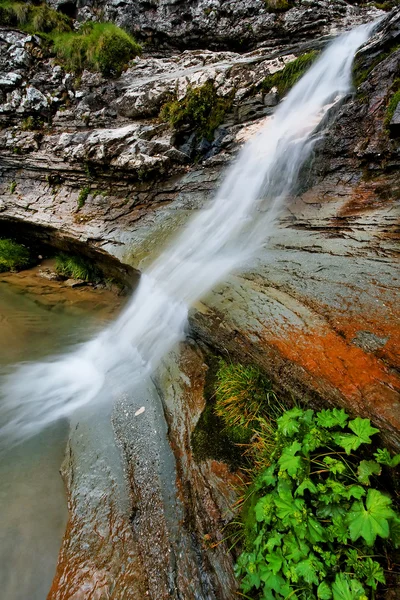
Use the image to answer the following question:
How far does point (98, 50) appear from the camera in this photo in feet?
31.1

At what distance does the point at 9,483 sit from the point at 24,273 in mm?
7748

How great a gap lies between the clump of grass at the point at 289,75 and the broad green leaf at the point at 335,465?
895cm

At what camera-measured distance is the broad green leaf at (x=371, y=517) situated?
64.3 inches

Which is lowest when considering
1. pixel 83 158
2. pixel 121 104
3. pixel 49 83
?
pixel 83 158

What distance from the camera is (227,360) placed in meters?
3.90

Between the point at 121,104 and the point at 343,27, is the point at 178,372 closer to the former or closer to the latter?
the point at 121,104

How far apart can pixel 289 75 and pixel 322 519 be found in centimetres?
979

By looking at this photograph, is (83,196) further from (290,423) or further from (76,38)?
(290,423)

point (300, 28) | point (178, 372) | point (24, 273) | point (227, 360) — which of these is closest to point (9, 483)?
point (178, 372)

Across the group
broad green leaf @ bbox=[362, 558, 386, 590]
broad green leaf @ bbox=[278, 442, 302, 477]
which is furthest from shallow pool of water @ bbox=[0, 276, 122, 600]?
broad green leaf @ bbox=[362, 558, 386, 590]

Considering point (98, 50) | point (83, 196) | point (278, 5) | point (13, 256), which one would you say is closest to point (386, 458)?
point (83, 196)

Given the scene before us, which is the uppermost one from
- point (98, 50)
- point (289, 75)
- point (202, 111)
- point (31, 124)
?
point (98, 50)

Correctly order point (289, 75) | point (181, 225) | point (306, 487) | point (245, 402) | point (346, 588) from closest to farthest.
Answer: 1. point (346, 588)
2. point (306, 487)
3. point (245, 402)
4. point (181, 225)
5. point (289, 75)

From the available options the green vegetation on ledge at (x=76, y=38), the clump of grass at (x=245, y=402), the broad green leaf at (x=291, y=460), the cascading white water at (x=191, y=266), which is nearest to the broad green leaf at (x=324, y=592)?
the broad green leaf at (x=291, y=460)
